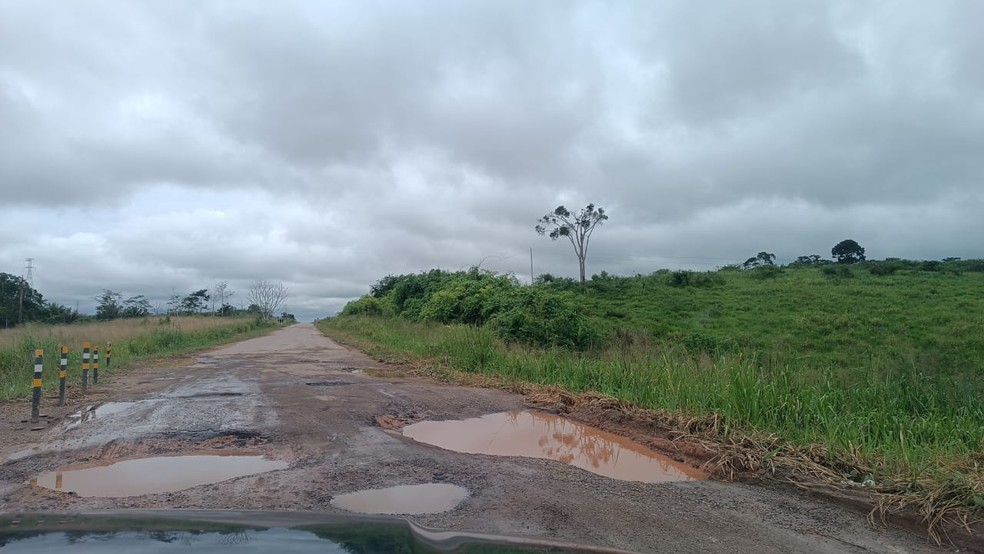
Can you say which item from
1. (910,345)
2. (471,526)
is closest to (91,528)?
(471,526)

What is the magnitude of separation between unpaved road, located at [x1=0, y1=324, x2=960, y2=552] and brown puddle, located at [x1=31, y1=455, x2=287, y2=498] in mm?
177

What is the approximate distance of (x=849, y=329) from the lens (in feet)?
87.6

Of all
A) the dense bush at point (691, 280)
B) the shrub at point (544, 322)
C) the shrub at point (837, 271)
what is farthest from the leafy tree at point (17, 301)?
the shrub at point (837, 271)

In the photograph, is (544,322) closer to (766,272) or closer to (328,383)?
(328,383)

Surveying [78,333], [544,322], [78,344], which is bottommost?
[78,344]

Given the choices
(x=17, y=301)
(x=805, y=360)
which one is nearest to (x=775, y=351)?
(x=805, y=360)

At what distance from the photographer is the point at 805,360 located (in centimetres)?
1767

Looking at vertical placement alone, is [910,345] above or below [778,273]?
below

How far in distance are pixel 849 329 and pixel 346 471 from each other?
88.0 feet

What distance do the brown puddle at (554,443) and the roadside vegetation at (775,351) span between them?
2.58 ft

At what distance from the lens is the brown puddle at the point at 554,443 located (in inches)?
251

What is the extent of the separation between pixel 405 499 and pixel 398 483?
462 millimetres

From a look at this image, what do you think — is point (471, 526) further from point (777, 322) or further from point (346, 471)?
point (777, 322)

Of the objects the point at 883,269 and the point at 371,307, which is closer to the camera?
the point at 883,269
